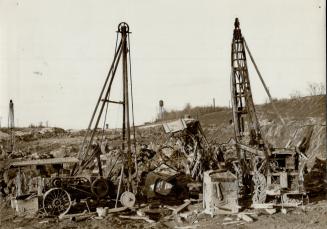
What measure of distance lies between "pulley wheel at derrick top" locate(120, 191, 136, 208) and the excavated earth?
105cm

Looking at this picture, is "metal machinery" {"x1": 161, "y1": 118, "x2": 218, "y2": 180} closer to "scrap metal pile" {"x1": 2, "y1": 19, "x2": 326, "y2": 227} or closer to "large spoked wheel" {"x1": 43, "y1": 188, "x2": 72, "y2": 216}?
"scrap metal pile" {"x1": 2, "y1": 19, "x2": 326, "y2": 227}

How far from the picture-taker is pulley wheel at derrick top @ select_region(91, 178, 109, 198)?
14.9 m

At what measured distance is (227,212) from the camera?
43.9 ft

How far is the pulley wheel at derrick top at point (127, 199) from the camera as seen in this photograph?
14531 millimetres

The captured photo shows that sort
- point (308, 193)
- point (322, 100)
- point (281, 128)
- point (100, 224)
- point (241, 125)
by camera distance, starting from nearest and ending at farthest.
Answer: point (100, 224) → point (308, 193) → point (241, 125) → point (281, 128) → point (322, 100)

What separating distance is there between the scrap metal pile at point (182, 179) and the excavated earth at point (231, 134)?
50 centimetres

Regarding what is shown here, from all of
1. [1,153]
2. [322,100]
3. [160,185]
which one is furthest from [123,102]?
[322,100]

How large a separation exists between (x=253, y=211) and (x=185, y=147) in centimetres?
729

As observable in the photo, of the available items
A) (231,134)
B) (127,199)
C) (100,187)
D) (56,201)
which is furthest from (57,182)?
(231,134)

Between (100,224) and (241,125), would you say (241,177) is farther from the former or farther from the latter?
(100,224)

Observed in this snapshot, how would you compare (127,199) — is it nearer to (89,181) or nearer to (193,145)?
(89,181)

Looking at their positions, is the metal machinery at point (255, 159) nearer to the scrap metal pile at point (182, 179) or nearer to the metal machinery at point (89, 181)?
the scrap metal pile at point (182, 179)

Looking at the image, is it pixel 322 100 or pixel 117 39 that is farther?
pixel 322 100

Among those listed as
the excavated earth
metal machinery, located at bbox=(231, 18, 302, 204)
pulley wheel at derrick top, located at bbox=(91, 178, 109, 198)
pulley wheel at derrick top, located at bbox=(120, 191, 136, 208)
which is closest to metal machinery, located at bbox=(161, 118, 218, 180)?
metal machinery, located at bbox=(231, 18, 302, 204)
